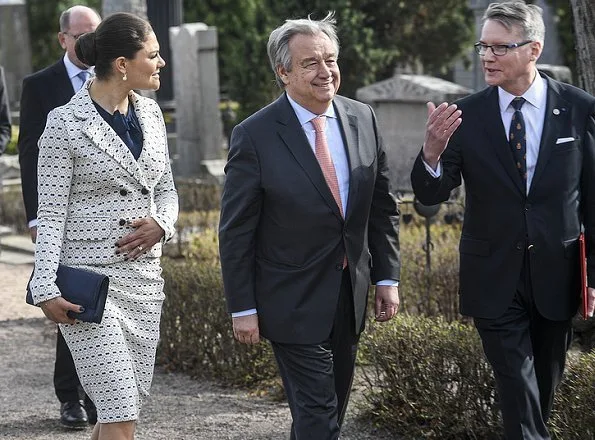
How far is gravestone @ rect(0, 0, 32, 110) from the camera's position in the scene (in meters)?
22.2

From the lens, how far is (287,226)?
4320mm

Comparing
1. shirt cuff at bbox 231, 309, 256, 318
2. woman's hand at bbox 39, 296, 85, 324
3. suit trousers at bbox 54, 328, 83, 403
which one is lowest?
suit trousers at bbox 54, 328, 83, 403

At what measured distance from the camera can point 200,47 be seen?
16969 millimetres

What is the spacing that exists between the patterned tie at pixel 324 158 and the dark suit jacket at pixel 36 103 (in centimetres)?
204

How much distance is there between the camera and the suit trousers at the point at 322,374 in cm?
428

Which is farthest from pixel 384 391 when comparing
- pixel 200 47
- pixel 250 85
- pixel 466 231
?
pixel 250 85

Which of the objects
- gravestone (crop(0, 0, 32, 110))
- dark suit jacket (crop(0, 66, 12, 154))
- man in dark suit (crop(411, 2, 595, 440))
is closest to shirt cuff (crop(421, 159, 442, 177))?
man in dark suit (crop(411, 2, 595, 440))

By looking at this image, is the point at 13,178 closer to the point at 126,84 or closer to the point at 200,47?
the point at 200,47

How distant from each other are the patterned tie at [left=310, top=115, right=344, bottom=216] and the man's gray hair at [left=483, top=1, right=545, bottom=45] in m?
0.71

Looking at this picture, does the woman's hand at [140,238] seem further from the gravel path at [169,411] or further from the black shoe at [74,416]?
the black shoe at [74,416]

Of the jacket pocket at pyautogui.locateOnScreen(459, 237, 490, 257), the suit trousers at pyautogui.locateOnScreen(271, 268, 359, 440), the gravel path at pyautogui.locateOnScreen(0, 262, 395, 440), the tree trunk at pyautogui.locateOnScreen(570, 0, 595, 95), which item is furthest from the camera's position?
the gravel path at pyautogui.locateOnScreen(0, 262, 395, 440)

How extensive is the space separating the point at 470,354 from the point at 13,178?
12.2 meters

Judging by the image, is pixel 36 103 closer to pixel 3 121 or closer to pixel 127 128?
pixel 3 121

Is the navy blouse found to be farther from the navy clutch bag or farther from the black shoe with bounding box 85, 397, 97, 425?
the black shoe with bounding box 85, 397, 97, 425
